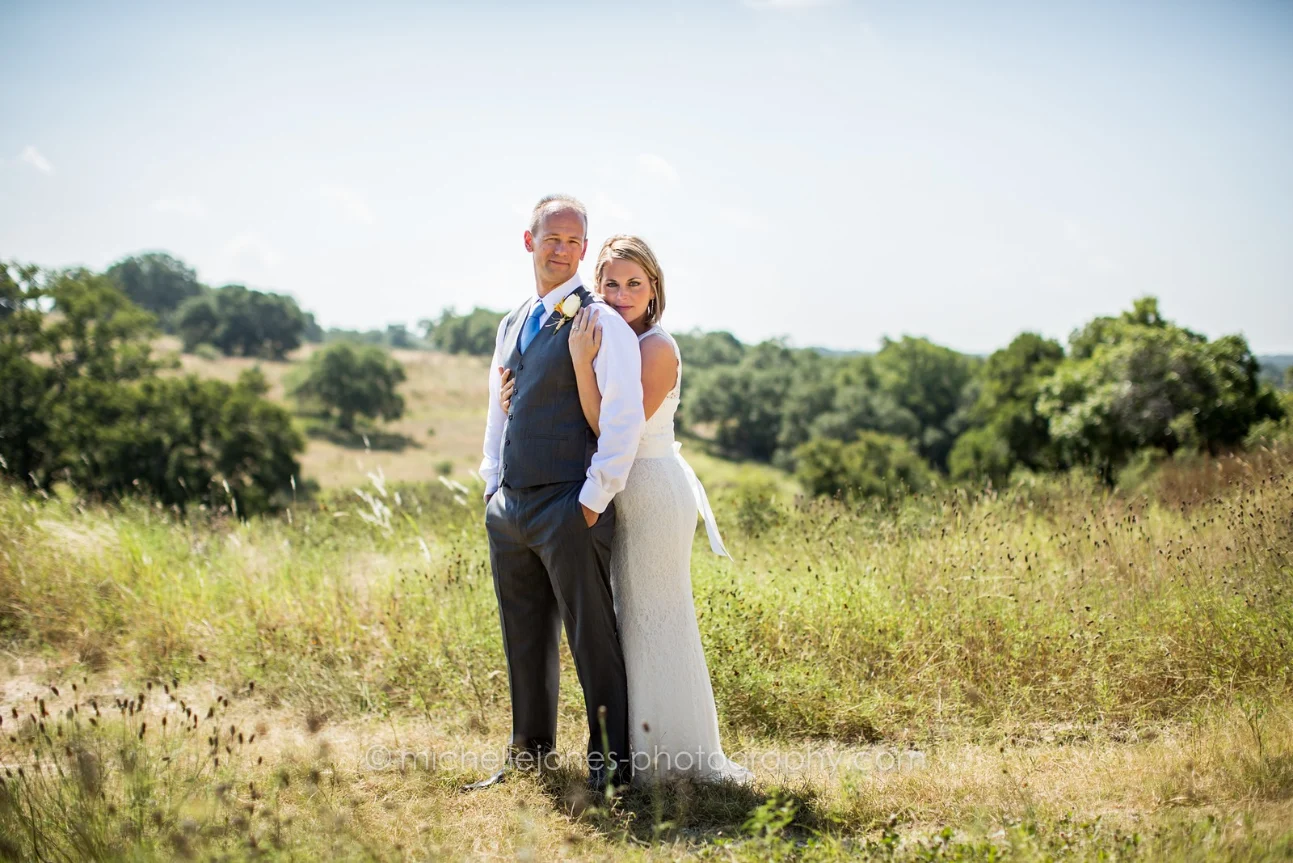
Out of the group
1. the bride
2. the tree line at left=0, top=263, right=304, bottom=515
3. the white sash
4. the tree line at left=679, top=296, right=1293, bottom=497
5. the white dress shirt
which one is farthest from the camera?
the tree line at left=0, top=263, right=304, bottom=515

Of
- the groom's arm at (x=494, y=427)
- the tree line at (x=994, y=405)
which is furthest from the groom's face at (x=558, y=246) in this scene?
the tree line at (x=994, y=405)

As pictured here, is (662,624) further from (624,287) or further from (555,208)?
(555,208)

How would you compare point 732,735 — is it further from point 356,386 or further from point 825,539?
point 356,386

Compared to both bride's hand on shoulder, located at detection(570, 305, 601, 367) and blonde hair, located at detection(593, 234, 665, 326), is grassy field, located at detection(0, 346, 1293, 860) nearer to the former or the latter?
bride's hand on shoulder, located at detection(570, 305, 601, 367)

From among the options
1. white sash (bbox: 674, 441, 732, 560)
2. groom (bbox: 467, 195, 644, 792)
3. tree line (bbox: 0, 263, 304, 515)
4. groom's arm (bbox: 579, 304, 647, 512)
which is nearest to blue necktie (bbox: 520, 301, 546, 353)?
groom (bbox: 467, 195, 644, 792)

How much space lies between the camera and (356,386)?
55.4 metres

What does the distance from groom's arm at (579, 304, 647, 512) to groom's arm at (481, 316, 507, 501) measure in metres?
0.61

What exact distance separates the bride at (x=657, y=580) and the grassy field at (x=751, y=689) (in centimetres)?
18

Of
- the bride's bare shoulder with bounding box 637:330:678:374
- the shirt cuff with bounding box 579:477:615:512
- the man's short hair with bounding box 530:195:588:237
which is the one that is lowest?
the shirt cuff with bounding box 579:477:615:512

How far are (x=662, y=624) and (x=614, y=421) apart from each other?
2.89 feet

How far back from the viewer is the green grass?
2939 mm

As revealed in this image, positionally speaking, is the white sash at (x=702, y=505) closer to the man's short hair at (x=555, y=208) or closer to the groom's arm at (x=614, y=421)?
the groom's arm at (x=614, y=421)

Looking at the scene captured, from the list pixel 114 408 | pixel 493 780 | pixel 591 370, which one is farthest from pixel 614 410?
pixel 114 408

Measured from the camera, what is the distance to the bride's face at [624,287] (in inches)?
138
